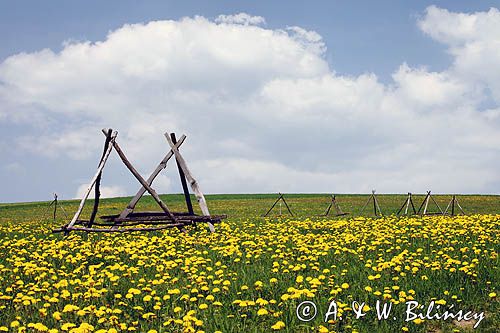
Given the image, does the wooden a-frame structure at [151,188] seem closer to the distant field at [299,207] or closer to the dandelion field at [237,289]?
the dandelion field at [237,289]

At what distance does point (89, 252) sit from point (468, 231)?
11930 millimetres

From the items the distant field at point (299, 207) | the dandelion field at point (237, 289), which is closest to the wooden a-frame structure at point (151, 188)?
the dandelion field at point (237, 289)

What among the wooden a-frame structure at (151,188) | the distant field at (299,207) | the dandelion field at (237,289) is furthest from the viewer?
the distant field at (299,207)

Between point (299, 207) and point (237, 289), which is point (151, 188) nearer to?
point (237, 289)

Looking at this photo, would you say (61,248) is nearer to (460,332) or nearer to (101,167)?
(101,167)

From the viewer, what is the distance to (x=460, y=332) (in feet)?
24.6

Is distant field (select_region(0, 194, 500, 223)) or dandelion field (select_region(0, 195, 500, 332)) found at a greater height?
distant field (select_region(0, 194, 500, 223))

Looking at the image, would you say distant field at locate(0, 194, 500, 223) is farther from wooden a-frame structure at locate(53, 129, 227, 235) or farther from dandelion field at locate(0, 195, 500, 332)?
dandelion field at locate(0, 195, 500, 332)

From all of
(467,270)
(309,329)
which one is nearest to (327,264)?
(467,270)

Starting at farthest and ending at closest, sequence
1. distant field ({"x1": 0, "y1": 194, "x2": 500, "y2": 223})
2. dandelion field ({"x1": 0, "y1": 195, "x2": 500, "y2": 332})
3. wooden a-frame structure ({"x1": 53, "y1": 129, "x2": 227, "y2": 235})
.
Result: distant field ({"x1": 0, "y1": 194, "x2": 500, "y2": 223}) → wooden a-frame structure ({"x1": 53, "y1": 129, "x2": 227, "y2": 235}) → dandelion field ({"x1": 0, "y1": 195, "x2": 500, "y2": 332})

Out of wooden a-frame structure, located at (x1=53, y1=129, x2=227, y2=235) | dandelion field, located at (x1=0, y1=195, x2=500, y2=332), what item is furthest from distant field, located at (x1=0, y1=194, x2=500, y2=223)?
dandelion field, located at (x1=0, y1=195, x2=500, y2=332)

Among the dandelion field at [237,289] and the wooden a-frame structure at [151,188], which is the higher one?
the wooden a-frame structure at [151,188]

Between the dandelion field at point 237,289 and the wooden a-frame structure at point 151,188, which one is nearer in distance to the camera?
the dandelion field at point 237,289

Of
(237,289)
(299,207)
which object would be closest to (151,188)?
(237,289)
